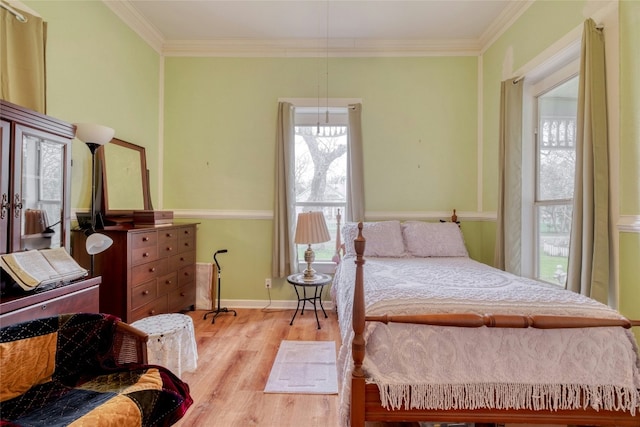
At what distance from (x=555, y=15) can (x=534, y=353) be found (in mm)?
2520

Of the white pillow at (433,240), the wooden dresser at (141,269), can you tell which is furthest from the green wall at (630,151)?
the wooden dresser at (141,269)

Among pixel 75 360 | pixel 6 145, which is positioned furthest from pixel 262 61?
pixel 75 360

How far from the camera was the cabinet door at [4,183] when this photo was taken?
4.84ft

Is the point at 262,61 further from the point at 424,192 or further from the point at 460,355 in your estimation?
the point at 460,355

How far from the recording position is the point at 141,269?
2516mm

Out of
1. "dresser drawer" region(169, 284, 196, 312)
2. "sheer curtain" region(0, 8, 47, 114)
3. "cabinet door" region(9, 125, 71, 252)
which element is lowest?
"dresser drawer" region(169, 284, 196, 312)

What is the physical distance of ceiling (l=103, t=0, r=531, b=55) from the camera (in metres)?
2.87

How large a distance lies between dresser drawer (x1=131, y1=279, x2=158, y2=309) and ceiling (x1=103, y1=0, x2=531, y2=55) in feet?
8.25

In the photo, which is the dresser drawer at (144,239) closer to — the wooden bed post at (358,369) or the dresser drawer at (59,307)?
the dresser drawer at (59,307)

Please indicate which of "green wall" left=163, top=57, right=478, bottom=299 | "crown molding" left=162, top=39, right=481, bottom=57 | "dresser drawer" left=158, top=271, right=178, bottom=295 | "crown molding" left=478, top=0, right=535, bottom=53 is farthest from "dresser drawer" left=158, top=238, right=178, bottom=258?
"crown molding" left=478, top=0, right=535, bottom=53

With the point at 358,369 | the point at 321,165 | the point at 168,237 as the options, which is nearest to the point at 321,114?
the point at 321,165

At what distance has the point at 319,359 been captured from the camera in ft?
7.82

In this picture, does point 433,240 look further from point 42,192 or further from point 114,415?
point 42,192

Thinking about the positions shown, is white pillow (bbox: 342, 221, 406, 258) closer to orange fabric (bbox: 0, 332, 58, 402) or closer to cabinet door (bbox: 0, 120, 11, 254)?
orange fabric (bbox: 0, 332, 58, 402)
